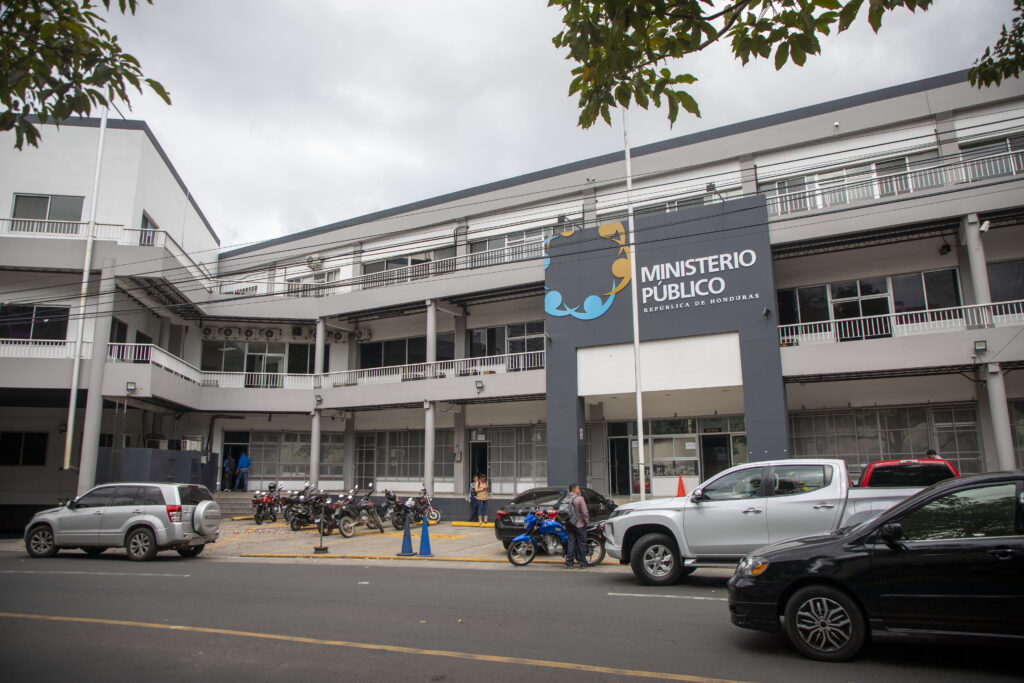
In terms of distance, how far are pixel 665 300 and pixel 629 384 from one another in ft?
9.31

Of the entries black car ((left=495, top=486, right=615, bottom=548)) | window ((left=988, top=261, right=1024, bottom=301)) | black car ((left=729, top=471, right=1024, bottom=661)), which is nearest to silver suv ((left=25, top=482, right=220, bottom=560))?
black car ((left=495, top=486, right=615, bottom=548))

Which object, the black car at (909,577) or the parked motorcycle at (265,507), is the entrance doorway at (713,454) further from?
the black car at (909,577)

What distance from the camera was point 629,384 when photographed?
2116cm

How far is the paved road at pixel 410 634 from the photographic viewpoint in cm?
572

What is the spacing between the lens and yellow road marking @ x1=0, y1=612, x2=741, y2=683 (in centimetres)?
555

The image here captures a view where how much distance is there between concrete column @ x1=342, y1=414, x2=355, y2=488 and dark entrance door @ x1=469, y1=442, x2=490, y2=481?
5.83 metres

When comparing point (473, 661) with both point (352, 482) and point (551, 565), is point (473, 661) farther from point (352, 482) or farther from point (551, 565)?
point (352, 482)

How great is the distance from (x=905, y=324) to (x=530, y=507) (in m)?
12.5

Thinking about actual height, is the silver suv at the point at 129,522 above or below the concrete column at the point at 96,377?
below

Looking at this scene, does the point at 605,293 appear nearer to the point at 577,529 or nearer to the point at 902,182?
the point at 902,182

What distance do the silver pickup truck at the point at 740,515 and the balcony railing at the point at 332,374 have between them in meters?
13.4

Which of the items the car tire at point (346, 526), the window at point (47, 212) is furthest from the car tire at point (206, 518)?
the window at point (47, 212)

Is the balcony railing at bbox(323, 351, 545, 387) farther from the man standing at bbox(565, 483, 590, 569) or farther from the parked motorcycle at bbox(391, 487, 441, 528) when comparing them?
the man standing at bbox(565, 483, 590, 569)

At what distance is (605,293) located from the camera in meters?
21.9
